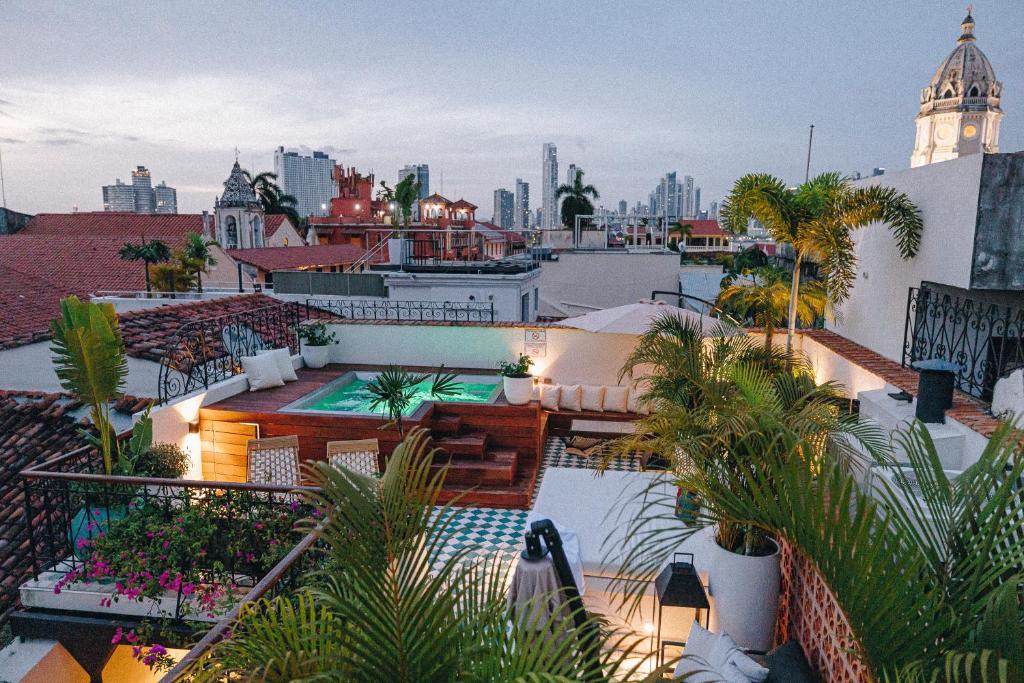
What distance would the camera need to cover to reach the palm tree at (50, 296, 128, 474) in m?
5.36

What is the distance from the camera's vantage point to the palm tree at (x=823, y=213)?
645 cm

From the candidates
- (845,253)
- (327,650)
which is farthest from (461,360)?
(327,650)

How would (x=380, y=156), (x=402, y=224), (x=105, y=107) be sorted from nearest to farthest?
(x=105, y=107)
(x=402, y=224)
(x=380, y=156)

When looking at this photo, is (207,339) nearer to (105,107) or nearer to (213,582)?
(213,582)

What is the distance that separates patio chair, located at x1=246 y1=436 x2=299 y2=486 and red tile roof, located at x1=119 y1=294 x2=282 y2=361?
194 cm

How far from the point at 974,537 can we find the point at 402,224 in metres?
30.1

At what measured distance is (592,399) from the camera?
936 centimetres

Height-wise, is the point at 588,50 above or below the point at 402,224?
above

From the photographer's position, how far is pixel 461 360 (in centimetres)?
1066

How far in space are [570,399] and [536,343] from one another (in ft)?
4.47

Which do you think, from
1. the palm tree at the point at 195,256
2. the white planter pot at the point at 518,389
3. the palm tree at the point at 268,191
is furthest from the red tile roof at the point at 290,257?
the white planter pot at the point at 518,389

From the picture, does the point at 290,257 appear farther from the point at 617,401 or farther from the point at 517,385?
the point at 617,401

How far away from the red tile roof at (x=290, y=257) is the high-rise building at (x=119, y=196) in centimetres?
10877

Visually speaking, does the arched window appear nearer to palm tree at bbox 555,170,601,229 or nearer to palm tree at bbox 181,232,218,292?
palm tree at bbox 181,232,218,292
